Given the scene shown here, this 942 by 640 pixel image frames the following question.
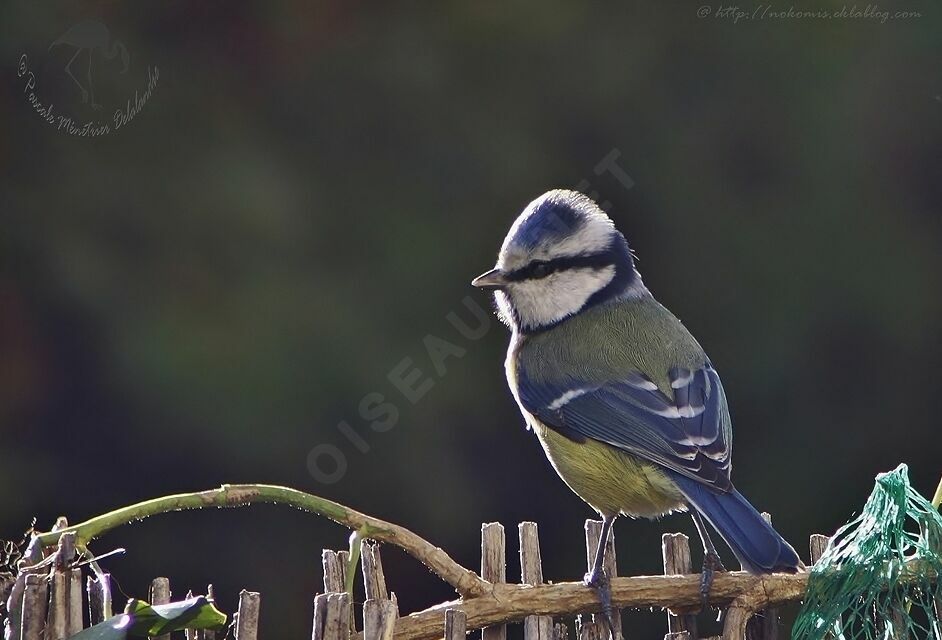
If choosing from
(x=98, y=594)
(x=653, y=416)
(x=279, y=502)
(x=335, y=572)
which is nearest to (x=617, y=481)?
(x=653, y=416)

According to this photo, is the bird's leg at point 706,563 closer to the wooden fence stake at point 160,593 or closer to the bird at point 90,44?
the wooden fence stake at point 160,593

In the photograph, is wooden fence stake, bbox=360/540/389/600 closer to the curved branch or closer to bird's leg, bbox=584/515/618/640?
the curved branch

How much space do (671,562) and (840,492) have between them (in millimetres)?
1949

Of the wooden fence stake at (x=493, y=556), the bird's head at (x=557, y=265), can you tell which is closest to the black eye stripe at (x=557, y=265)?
the bird's head at (x=557, y=265)

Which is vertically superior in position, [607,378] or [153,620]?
[607,378]

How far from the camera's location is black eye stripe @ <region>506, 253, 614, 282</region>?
2.84 meters

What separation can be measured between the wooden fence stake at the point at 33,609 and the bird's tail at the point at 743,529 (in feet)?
3.63

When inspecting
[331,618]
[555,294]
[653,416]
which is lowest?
[331,618]

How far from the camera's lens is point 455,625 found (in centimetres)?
171

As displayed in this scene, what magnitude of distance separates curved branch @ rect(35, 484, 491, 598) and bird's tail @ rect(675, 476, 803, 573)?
49 centimetres

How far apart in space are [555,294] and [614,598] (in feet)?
3.64

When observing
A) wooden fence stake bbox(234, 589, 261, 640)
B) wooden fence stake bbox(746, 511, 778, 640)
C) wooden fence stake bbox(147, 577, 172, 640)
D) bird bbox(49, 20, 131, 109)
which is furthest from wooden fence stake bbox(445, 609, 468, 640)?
bird bbox(49, 20, 131, 109)

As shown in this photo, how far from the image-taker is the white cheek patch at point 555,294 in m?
2.89

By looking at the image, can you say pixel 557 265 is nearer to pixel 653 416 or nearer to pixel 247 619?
pixel 653 416
